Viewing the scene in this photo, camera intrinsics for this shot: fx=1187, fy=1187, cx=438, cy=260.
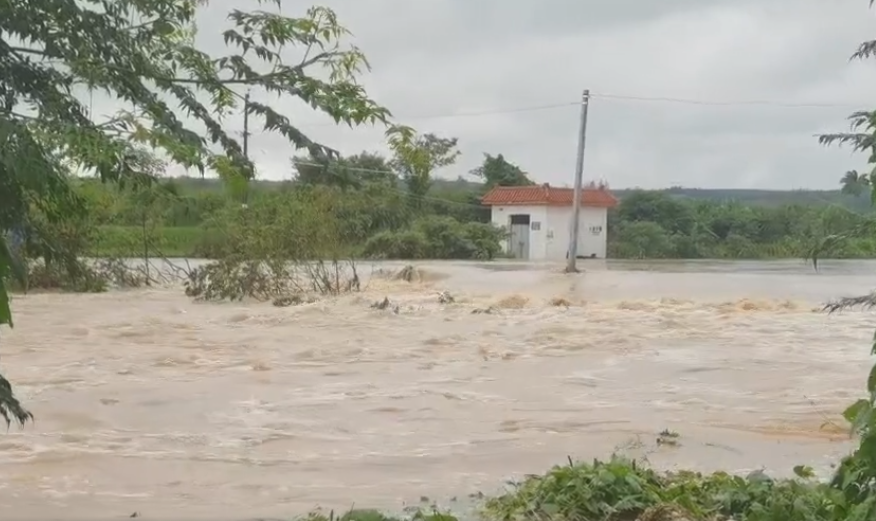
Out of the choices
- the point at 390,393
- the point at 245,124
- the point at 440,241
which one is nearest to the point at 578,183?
the point at 440,241

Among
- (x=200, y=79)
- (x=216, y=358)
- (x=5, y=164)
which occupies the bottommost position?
(x=216, y=358)

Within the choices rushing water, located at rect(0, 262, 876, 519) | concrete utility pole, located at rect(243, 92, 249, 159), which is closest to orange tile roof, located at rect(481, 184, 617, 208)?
rushing water, located at rect(0, 262, 876, 519)

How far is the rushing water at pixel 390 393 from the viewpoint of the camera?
7.93 metres

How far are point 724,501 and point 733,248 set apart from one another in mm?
36499

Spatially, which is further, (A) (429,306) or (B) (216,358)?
(A) (429,306)

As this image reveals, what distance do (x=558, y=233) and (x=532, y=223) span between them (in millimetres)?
987

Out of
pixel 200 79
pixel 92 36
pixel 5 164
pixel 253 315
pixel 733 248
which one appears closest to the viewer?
pixel 5 164

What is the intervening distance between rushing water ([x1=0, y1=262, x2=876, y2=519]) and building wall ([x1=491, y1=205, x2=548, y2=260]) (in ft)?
54.2

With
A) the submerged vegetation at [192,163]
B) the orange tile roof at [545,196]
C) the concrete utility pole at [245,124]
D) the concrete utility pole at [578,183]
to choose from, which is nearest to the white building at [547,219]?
the orange tile roof at [545,196]

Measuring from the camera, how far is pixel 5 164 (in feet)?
10.3

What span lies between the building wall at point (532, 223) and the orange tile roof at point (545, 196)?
0.25m

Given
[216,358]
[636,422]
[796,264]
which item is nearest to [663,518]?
[636,422]

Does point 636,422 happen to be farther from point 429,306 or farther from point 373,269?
point 373,269

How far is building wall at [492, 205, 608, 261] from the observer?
3997cm
